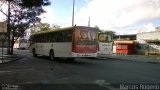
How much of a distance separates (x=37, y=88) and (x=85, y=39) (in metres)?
16.3

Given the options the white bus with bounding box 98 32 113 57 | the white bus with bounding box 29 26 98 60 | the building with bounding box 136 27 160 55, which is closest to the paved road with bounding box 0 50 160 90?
the white bus with bounding box 29 26 98 60

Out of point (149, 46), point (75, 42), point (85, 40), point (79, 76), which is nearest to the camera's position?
point (79, 76)

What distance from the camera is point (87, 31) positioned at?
2928cm

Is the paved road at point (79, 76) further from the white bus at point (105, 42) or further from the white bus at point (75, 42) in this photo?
the white bus at point (105, 42)

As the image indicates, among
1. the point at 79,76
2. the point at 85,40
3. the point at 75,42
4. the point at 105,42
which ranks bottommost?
the point at 79,76

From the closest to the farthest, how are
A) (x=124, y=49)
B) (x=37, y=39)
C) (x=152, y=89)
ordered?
(x=152, y=89) → (x=37, y=39) → (x=124, y=49)

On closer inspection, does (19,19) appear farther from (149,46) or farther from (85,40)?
(149,46)

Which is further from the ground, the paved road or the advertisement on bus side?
the advertisement on bus side

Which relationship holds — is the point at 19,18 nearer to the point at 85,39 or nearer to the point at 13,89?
the point at 85,39

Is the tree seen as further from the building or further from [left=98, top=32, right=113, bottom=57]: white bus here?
the building

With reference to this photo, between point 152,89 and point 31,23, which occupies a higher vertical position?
point 31,23

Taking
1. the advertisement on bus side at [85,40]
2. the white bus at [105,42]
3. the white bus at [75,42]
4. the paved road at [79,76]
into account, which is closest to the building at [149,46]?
the white bus at [105,42]

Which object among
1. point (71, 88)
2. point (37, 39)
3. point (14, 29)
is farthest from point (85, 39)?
point (14, 29)

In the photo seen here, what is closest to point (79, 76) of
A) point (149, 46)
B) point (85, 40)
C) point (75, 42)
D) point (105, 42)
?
point (75, 42)
